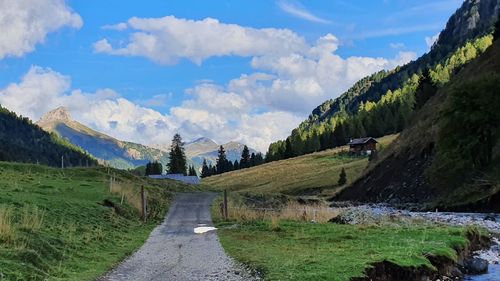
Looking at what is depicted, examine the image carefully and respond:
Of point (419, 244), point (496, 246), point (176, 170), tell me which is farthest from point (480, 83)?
point (176, 170)

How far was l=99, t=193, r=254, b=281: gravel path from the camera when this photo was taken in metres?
17.9

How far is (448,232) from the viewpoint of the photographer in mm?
28891

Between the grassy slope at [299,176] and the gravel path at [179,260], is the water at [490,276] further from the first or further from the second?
the grassy slope at [299,176]

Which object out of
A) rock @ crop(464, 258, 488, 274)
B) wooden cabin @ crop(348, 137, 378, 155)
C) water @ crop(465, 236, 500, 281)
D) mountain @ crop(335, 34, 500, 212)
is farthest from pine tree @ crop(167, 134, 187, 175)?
rock @ crop(464, 258, 488, 274)

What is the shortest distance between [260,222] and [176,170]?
140 metres

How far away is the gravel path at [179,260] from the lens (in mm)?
17859

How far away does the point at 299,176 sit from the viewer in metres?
149

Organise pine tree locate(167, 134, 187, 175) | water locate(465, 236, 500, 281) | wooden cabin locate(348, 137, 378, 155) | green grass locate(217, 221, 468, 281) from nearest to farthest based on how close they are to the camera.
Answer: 1. green grass locate(217, 221, 468, 281)
2. water locate(465, 236, 500, 281)
3. pine tree locate(167, 134, 187, 175)
4. wooden cabin locate(348, 137, 378, 155)

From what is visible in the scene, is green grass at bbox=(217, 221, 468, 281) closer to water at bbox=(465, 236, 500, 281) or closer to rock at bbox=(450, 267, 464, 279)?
rock at bbox=(450, 267, 464, 279)

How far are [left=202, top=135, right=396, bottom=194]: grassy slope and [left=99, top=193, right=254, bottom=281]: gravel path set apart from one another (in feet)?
284

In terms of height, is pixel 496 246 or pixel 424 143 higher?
pixel 424 143

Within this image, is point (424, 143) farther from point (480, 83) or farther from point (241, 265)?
point (241, 265)

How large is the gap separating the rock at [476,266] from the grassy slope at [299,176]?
312 feet

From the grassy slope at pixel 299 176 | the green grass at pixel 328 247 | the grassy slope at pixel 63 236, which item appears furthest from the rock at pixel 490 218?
the grassy slope at pixel 299 176
